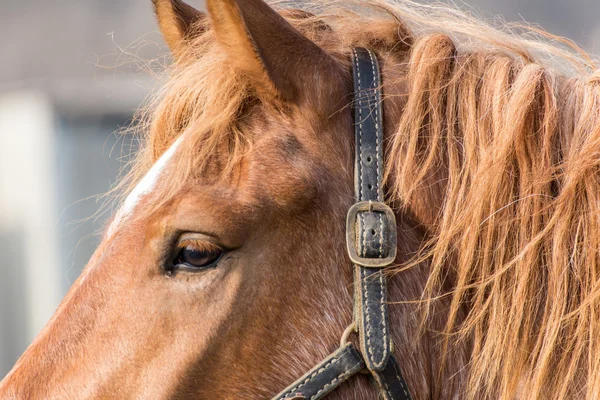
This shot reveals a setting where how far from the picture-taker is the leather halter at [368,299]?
41.2 inches

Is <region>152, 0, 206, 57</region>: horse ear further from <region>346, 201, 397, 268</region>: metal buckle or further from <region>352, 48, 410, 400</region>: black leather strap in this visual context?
<region>346, 201, 397, 268</region>: metal buckle

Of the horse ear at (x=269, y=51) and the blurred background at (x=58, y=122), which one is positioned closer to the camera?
the horse ear at (x=269, y=51)

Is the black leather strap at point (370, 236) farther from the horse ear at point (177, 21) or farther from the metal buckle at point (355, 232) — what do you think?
the horse ear at point (177, 21)

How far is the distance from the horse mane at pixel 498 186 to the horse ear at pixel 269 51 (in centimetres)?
7

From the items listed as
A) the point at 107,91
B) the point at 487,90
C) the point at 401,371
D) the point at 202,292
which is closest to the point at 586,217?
the point at 487,90

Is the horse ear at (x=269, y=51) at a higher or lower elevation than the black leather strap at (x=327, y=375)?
higher

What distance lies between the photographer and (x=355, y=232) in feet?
3.54

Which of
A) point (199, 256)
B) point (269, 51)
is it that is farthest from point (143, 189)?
point (269, 51)

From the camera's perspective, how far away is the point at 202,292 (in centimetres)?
104

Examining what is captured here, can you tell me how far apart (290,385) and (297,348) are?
60 millimetres

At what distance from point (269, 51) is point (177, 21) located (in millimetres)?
430

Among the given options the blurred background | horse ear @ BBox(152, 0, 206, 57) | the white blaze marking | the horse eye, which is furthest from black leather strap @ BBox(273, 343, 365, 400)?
the blurred background

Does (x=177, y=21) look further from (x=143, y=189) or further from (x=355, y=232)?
(x=355, y=232)

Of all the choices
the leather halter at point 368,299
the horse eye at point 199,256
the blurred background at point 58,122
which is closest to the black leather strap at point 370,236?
the leather halter at point 368,299
